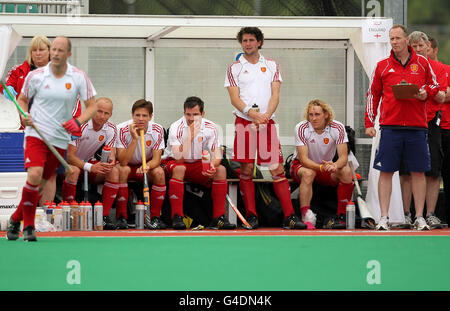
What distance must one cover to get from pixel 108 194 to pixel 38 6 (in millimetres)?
3202

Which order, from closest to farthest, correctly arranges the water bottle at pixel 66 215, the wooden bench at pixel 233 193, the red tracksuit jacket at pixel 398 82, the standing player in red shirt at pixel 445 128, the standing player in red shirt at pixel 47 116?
the standing player in red shirt at pixel 47 116, the red tracksuit jacket at pixel 398 82, the water bottle at pixel 66 215, the standing player in red shirt at pixel 445 128, the wooden bench at pixel 233 193

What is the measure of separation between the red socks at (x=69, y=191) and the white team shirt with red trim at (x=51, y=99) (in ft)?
7.50

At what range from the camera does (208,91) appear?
35.7ft

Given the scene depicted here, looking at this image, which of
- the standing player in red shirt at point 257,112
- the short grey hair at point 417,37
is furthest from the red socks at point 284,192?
the short grey hair at point 417,37

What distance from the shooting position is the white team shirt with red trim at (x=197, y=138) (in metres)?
9.48

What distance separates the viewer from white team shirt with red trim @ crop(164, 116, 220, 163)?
9477mm

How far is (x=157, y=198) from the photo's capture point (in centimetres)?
944

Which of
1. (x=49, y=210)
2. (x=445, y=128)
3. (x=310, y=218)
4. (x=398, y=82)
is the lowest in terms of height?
(x=310, y=218)

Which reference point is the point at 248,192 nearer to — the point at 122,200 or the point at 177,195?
the point at 177,195

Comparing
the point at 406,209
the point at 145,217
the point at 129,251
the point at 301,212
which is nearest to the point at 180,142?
the point at 145,217

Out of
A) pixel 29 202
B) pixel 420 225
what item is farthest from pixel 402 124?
pixel 29 202

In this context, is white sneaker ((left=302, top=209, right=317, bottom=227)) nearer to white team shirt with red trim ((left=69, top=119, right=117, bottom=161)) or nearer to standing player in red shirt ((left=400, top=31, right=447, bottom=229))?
standing player in red shirt ((left=400, top=31, right=447, bottom=229))

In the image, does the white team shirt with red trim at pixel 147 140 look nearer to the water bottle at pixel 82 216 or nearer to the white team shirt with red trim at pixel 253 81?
the water bottle at pixel 82 216
